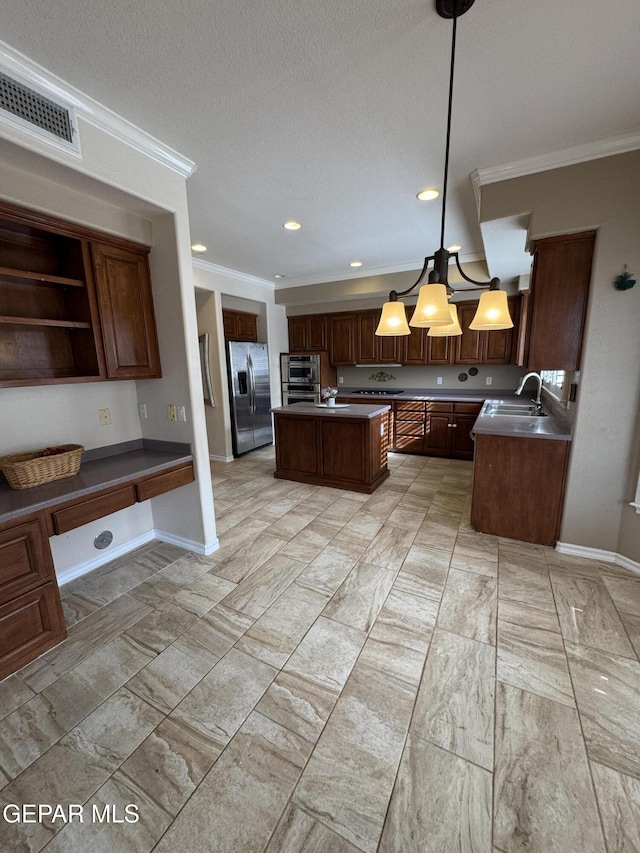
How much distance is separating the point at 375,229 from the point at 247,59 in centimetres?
214

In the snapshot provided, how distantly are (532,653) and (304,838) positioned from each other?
128 cm

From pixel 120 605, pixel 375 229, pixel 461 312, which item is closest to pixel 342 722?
pixel 120 605

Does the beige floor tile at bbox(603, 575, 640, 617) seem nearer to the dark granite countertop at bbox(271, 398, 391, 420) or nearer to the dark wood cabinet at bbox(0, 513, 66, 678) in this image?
the dark granite countertop at bbox(271, 398, 391, 420)

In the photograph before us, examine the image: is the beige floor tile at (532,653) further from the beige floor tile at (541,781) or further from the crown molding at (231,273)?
the crown molding at (231,273)

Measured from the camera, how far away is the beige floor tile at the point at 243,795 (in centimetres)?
104

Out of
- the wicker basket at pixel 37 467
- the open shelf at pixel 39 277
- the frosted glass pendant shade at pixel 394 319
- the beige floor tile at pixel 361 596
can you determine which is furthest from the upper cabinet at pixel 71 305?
the beige floor tile at pixel 361 596

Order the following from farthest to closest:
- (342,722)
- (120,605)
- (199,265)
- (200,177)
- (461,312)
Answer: (461,312)
(199,265)
(200,177)
(120,605)
(342,722)

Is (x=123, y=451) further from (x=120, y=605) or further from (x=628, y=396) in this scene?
(x=628, y=396)

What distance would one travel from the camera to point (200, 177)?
2.34 meters

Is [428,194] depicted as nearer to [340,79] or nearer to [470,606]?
[340,79]

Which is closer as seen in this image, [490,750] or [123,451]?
[490,750]

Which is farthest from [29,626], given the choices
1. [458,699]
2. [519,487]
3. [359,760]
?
[519,487]

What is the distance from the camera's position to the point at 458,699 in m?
1.47

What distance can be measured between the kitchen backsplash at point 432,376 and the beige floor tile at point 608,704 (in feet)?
13.4
